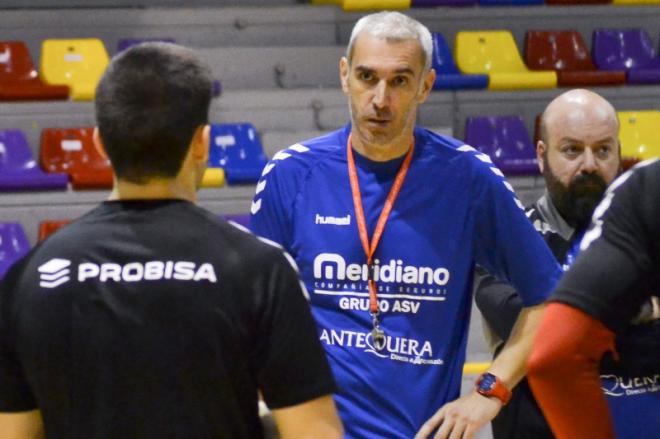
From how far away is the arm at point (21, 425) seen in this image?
2238 millimetres

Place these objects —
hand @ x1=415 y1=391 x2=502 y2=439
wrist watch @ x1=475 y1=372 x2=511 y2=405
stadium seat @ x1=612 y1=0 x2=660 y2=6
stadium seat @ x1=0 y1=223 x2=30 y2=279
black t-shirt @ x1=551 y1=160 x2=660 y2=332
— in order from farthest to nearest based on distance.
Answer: stadium seat @ x1=612 y1=0 x2=660 y2=6
stadium seat @ x1=0 y1=223 x2=30 y2=279
wrist watch @ x1=475 y1=372 x2=511 y2=405
hand @ x1=415 y1=391 x2=502 y2=439
black t-shirt @ x1=551 y1=160 x2=660 y2=332

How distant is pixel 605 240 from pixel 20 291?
3.35ft

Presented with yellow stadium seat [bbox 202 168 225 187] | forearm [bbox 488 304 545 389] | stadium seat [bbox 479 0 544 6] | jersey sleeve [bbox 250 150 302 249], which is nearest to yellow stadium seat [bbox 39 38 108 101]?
yellow stadium seat [bbox 202 168 225 187]

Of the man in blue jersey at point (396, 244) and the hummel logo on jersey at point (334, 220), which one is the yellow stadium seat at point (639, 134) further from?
the hummel logo on jersey at point (334, 220)

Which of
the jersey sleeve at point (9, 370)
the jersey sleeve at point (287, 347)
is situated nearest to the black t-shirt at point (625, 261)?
the jersey sleeve at point (287, 347)

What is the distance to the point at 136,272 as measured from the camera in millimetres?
2184

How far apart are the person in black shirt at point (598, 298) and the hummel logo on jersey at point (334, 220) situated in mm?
1625

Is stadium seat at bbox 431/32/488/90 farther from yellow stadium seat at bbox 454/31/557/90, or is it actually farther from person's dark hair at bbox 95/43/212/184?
person's dark hair at bbox 95/43/212/184

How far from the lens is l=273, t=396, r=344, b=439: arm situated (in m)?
2.20

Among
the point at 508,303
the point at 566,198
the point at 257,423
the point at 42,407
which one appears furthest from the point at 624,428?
the point at 42,407

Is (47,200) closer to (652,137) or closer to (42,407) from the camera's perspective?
(652,137)

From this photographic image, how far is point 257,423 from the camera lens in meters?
2.26

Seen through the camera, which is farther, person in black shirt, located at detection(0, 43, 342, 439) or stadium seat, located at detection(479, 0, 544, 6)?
stadium seat, located at detection(479, 0, 544, 6)

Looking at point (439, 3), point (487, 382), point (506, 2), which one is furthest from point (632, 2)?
point (487, 382)
